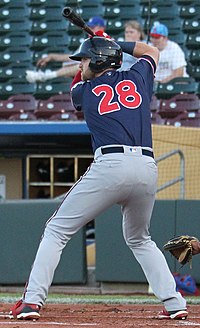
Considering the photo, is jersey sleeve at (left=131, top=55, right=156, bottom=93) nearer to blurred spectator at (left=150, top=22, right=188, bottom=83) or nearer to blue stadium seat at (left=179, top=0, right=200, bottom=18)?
blurred spectator at (left=150, top=22, right=188, bottom=83)

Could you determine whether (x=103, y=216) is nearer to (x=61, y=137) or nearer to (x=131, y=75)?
(x=61, y=137)

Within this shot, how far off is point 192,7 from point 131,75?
814 cm

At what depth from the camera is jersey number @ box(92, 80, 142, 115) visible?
17.7ft

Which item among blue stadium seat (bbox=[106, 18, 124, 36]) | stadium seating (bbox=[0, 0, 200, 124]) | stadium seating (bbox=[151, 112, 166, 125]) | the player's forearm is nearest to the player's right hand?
stadium seating (bbox=[0, 0, 200, 124])

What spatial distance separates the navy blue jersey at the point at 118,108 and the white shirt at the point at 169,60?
602 centimetres

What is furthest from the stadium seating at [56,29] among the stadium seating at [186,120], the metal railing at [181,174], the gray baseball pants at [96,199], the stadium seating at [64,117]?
the gray baseball pants at [96,199]

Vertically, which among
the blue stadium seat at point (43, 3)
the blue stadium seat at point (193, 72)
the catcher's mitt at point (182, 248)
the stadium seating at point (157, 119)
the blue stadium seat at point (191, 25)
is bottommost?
the catcher's mitt at point (182, 248)

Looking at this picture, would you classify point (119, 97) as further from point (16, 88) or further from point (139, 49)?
point (16, 88)

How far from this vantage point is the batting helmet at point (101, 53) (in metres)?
5.49

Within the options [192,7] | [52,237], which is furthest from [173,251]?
[192,7]

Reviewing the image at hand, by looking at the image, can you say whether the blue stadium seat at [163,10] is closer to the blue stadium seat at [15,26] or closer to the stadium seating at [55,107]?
the blue stadium seat at [15,26]

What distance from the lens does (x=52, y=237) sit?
535cm

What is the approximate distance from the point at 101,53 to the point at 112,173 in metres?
0.81

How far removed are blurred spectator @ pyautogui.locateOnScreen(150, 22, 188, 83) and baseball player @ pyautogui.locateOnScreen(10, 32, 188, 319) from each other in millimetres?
5840
